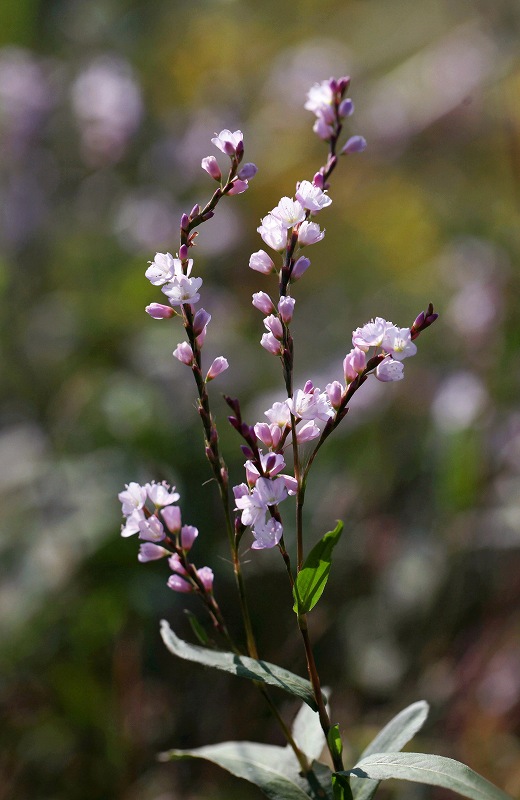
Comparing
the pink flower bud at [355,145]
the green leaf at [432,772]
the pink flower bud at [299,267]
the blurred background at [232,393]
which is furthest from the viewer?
the blurred background at [232,393]

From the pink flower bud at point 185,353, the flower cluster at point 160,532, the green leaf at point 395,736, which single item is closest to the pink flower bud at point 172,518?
the flower cluster at point 160,532

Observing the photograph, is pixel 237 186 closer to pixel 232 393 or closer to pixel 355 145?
pixel 355 145

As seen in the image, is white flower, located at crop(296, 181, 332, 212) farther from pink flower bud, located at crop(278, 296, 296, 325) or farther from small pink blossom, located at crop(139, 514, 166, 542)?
small pink blossom, located at crop(139, 514, 166, 542)

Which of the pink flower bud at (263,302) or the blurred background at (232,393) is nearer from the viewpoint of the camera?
the pink flower bud at (263,302)

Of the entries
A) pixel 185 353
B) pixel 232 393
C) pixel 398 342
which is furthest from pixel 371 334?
pixel 232 393

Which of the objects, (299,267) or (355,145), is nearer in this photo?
(299,267)

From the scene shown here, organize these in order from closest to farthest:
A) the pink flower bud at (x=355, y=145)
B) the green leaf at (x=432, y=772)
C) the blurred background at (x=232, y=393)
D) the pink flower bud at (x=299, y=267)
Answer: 1. the green leaf at (x=432, y=772)
2. the pink flower bud at (x=299, y=267)
3. the pink flower bud at (x=355, y=145)
4. the blurred background at (x=232, y=393)

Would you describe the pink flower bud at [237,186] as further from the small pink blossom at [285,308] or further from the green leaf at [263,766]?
the green leaf at [263,766]
